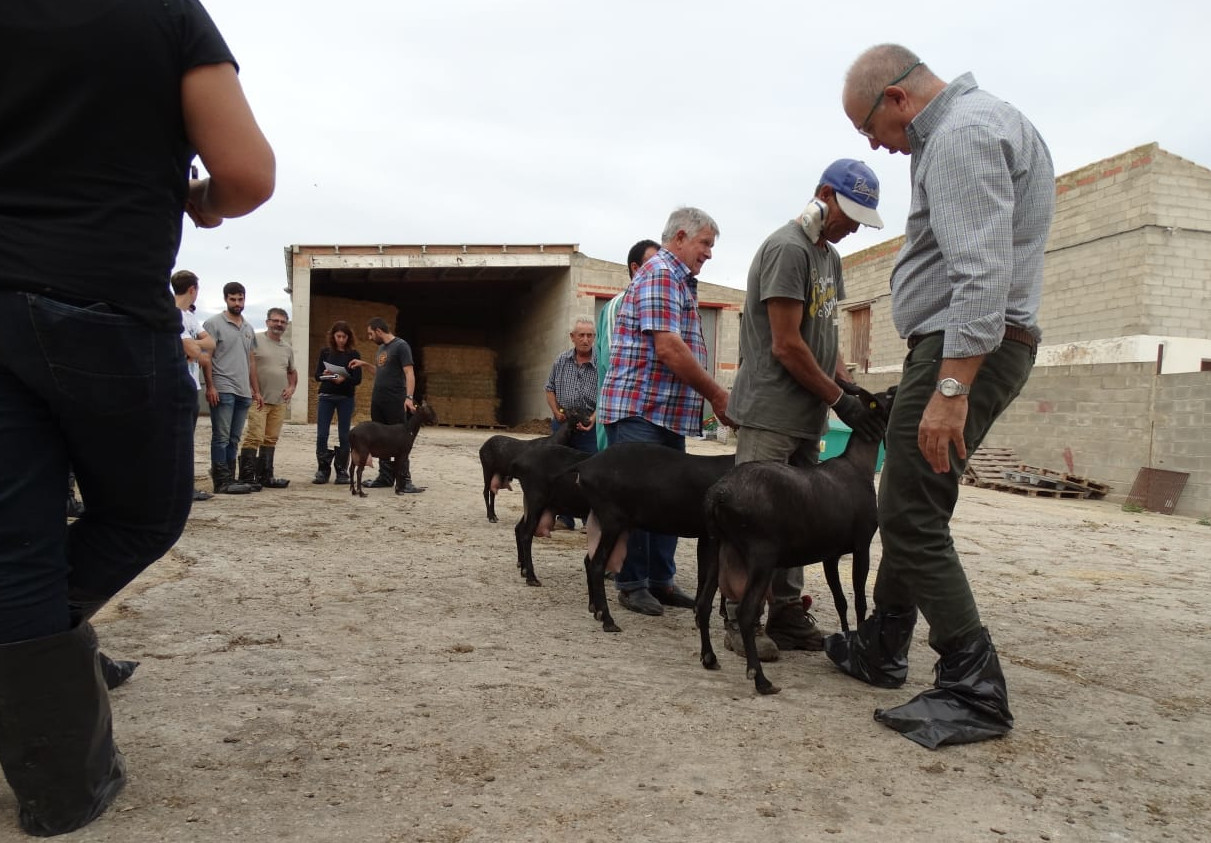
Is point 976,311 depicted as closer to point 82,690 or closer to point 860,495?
point 860,495

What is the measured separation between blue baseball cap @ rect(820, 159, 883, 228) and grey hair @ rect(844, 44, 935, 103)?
1.95 ft

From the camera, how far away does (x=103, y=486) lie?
191cm

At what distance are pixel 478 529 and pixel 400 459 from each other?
8.12 feet

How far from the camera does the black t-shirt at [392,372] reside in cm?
923

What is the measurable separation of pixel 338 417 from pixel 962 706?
792 cm

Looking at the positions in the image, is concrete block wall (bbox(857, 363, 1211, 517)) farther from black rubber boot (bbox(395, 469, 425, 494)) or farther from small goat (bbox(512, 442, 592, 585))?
small goat (bbox(512, 442, 592, 585))

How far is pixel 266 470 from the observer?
8.85 meters

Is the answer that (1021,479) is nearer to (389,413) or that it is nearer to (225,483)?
(389,413)

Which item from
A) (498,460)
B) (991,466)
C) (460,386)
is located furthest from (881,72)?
(460,386)

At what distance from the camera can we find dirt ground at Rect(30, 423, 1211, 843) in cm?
203

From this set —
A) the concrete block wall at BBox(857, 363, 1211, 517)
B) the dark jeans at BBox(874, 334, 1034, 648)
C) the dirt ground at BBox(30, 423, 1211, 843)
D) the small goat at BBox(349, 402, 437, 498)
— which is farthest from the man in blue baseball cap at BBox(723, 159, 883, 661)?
the concrete block wall at BBox(857, 363, 1211, 517)

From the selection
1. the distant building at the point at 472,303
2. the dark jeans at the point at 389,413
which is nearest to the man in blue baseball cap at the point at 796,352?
the dark jeans at the point at 389,413

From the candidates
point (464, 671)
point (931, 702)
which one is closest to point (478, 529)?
point (464, 671)

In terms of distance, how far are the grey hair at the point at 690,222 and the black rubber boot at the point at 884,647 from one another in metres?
2.11
